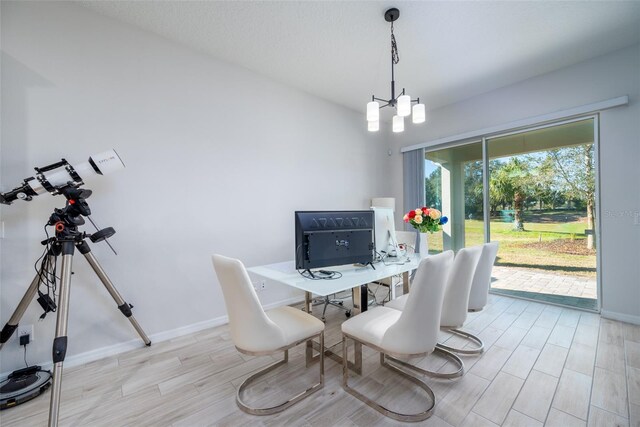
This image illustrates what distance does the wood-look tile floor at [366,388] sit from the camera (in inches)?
55.9

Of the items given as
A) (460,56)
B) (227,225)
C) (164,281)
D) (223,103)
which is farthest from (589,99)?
(164,281)

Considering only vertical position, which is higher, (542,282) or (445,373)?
(542,282)

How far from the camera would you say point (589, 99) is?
2.74 m

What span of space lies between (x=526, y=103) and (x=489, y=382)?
3198 mm

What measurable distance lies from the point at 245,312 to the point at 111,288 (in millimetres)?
1301

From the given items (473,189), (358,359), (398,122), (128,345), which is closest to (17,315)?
(128,345)

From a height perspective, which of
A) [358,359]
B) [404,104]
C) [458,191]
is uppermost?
[404,104]

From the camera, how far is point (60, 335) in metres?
1.37

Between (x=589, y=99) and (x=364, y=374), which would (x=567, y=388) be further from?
(x=589, y=99)

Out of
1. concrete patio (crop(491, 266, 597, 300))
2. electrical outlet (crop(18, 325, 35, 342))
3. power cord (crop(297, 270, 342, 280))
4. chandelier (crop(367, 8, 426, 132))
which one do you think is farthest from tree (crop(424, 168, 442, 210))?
electrical outlet (crop(18, 325, 35, 342))

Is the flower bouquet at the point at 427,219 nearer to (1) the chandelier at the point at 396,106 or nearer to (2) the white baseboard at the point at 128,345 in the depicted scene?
(1) the chandelier at the point at 396,106

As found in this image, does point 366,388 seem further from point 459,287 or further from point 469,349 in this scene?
point 469,349

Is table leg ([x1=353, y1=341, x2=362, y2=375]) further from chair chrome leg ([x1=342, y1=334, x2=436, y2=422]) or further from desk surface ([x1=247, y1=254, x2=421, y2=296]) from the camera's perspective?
desk surface ([x1=247, y1=254, x2=421, y2=296])

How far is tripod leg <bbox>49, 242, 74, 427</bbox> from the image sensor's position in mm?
1264
